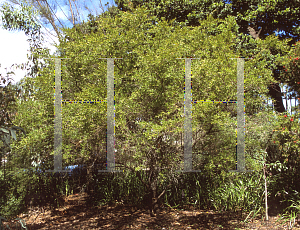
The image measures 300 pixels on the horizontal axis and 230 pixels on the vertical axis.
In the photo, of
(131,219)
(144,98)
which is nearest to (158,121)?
(144,98)

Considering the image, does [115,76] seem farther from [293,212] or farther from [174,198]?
[293,212]

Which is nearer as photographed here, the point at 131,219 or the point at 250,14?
→ the point at 131,219

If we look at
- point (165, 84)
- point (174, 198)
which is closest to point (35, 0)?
point (165, 84)

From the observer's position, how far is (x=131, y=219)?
5.14 meters

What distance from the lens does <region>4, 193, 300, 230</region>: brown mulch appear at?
4746 mm

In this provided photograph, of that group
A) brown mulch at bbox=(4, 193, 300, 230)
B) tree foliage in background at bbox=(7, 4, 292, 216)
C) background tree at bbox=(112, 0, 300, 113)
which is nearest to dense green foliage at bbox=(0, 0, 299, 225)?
tree foliage in background at bbox=(7, 4, 292, 216)

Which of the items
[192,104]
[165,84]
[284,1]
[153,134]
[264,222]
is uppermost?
[284,1]


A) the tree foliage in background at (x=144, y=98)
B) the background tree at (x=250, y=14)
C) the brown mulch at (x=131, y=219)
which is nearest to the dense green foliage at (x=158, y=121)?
the tree foliage in background at (x=144, y=98)

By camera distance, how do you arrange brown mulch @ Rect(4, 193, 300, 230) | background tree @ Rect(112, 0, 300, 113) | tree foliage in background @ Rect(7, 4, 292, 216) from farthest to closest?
background tree @ Rect(112, 0, 300, 113) → brown mulch @ Rect(4, 193, 300, 230) → tree foliage in background @ Rect(7, 4, 292, 216)

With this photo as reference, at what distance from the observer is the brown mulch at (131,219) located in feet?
15.6

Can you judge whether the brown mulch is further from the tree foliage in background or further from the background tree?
the background tree

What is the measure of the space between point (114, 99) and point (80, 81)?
1.56m

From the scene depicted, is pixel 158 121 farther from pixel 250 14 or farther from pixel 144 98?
pixel 250 14

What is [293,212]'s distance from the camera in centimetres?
470
